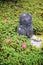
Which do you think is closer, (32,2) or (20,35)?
(20,35)

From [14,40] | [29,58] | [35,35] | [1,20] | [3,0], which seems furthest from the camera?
[3,0]

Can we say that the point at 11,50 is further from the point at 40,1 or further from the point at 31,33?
the point at 40,1

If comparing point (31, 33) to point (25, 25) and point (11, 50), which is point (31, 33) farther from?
point (11, 50)

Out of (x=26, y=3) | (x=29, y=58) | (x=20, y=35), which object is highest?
(x=26, y=3)

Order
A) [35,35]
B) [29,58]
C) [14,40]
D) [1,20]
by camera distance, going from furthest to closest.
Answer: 1. [1,20]
2. [35,35]
3. [14,40]
4. [29,58]

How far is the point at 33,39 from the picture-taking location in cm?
594

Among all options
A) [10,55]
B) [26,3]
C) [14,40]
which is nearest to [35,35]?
[14,40]

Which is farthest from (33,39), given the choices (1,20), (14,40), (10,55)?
(1,20)

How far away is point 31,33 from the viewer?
6027 mm

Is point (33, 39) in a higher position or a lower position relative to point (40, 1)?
lower

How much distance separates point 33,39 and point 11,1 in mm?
2413

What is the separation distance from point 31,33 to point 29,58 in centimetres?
100

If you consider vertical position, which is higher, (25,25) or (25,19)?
(25,19)

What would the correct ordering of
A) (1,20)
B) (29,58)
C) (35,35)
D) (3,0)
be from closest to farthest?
(29,58) → (35,35) → (1,20) → (3,0)
